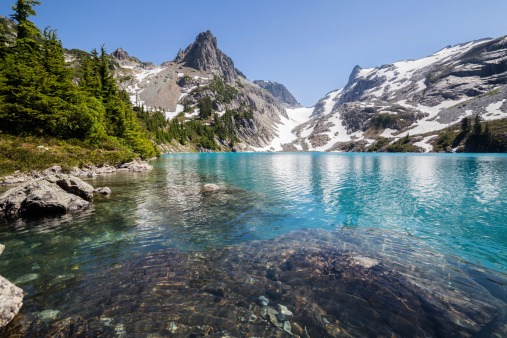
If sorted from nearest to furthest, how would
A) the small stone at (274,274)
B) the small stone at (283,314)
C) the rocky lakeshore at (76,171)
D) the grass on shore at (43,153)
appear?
the small stone at (283,314) → the small stone at (274,274) → the rocky lakeshore at (76,171) → the grass on shore at (43,153)

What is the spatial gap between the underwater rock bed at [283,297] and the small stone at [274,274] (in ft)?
0.13

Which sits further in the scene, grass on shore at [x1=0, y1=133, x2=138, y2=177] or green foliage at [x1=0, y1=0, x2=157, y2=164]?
green foliage at [x1=0, y1=0, x2=157, y2=164]

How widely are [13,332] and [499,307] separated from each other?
1376 centimetres

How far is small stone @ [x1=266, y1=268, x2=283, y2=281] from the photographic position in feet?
26.1

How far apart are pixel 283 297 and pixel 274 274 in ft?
4.46

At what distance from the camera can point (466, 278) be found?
818 cm

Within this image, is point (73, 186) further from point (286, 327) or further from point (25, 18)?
point (25, 18)

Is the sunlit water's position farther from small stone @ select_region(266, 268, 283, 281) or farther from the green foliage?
the green foliage

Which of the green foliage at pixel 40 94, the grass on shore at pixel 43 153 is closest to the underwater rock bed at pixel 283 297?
the grass on shore at pixel 43 153

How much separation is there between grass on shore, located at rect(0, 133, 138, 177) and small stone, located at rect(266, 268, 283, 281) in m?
33.8

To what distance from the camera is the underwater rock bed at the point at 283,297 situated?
18.3ft

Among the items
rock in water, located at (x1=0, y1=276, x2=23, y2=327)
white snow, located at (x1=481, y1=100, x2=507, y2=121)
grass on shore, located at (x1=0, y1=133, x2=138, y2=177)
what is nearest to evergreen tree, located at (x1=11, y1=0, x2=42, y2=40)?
grass on shore, located at (x1=0, y1=133, x2=138, y2=177)

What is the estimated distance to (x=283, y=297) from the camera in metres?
6.82

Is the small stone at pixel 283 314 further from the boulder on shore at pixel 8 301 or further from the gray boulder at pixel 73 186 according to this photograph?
the gray boulder at pixel 73 186
